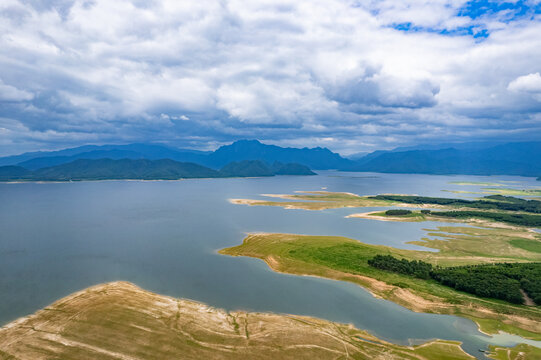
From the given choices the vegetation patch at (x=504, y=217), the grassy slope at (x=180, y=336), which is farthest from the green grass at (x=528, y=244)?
the grassy slope at (x=180, y=336)

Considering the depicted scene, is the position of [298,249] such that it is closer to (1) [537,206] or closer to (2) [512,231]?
(2) [512,231]

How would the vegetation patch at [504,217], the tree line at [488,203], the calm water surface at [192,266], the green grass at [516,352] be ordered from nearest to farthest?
1. the green grass at [516,352]
2. the calm water surface at [192,266]
3. the vegetation patch at [504,217]
4. the tree line at [488,203]

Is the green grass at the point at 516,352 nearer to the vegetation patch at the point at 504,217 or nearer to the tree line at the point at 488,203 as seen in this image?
the vegetation patch at the point at 504,217

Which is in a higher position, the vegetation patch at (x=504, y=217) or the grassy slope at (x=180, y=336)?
the vegetation patch at (x=504, y=217)

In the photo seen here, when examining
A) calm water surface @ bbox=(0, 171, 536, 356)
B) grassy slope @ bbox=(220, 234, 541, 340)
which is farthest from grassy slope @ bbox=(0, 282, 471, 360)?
grassy slope @ bbox=(220, 234, 541, 340)

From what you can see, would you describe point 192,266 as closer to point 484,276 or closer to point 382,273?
point 382,273

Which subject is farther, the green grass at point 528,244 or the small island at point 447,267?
the green grass at point 528,244

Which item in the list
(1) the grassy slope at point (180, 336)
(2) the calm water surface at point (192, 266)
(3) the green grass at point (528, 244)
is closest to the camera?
(1) the grassy slope at point (180, 336)
